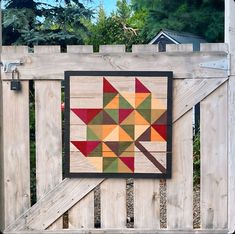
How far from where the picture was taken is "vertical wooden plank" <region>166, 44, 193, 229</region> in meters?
3.66

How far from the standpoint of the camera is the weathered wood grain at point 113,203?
370cm

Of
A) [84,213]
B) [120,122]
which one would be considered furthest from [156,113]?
[84,213]

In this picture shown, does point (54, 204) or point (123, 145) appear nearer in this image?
point (123, 145)

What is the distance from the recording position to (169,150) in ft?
11.9

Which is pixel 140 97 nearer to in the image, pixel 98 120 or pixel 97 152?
pixel 98 120

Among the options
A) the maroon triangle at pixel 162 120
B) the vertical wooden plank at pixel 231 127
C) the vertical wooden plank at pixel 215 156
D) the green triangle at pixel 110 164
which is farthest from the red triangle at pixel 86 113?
the vertical wooden plank at pixel 231 127

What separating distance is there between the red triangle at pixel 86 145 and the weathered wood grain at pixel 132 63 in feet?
1.66

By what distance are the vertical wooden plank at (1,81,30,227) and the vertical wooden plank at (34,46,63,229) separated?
9 cm

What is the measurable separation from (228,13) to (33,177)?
236 cm

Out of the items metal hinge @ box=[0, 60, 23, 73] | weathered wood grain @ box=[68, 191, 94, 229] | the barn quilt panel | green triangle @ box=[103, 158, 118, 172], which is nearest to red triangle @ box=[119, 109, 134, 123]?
the barn quilt panel

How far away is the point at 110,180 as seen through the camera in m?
3.70

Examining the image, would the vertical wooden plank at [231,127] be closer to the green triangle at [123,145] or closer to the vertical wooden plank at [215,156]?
the vertical wooden plank at [215,156]

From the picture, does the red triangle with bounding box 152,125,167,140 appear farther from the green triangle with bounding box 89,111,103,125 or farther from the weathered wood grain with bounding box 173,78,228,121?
the green triangle with bounding box 89,111,103,125

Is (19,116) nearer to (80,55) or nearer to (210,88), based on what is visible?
(80,55)
